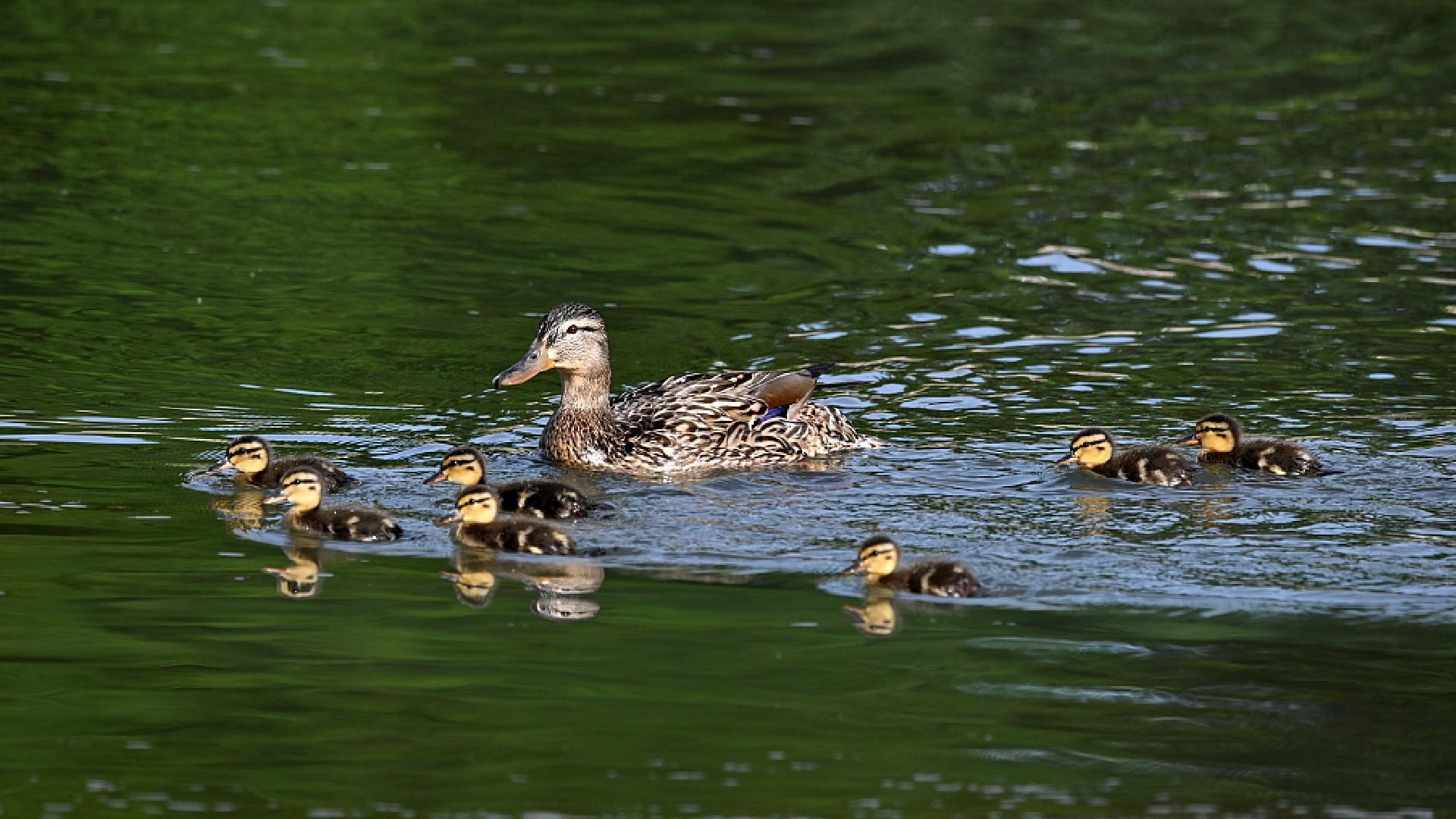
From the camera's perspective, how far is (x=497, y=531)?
8.17 metres

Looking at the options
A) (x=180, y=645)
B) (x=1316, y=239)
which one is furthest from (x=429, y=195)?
(x=180, y=645)

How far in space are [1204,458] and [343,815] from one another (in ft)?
16.1

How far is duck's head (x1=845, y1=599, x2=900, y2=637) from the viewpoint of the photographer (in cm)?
726

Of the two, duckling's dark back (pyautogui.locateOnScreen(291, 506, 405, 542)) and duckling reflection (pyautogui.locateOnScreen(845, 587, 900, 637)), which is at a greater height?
duckling's dark back (pyautogui.locateOnScreen(291, 506, 405, 542))

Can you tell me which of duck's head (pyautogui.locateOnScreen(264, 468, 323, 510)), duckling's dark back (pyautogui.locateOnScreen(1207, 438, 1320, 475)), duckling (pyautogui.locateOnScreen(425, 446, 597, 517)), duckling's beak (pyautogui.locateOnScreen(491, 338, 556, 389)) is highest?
duckling's beak (pyautogui.locateOnScreen(491, 338, 556, 389))

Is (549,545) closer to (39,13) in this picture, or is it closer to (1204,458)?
(1204,458)

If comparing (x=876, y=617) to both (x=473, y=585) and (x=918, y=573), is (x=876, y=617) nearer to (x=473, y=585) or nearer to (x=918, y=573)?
(x=918, y=573)

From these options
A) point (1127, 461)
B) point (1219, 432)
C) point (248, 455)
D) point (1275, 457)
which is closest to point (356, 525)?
point (248, 455)

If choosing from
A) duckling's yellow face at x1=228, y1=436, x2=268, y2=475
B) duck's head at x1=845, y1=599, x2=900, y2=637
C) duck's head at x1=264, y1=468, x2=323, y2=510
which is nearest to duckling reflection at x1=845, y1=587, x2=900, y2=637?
duck's head at x1=845, y1=599, x2=900, y2=637

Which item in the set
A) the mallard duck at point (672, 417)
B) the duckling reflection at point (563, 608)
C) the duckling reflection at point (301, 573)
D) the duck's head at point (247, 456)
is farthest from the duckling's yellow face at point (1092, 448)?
the duck's head at point (247, 456)

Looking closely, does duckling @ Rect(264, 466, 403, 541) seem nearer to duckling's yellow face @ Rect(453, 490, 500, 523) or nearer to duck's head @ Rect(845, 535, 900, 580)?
duckling's yellow face @ Rect(453, 490, 500, 523)

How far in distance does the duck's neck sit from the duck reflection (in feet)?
5.66

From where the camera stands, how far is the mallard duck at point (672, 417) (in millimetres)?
9891

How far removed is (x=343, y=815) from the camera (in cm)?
563
